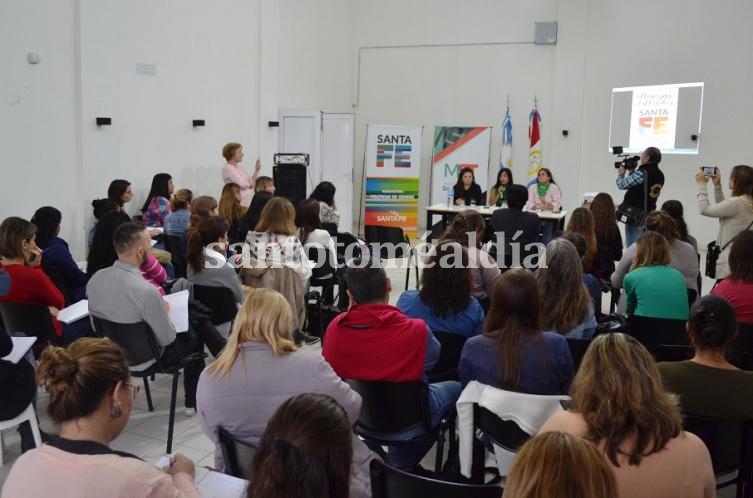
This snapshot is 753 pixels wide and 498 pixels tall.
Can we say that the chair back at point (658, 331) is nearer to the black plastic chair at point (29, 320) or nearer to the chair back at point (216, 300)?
the chair back at point (216, 300)

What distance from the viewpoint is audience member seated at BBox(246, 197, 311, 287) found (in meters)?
4.83

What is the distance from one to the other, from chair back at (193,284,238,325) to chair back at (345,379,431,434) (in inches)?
66.6

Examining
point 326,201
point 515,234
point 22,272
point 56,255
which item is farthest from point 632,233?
point 22,272

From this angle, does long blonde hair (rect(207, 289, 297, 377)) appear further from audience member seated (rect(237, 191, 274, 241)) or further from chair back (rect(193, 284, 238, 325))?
audience member seated (rect(237, 191, 274, 241))

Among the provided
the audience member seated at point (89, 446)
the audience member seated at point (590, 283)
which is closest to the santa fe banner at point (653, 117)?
the audience member seated at point (590, 283)

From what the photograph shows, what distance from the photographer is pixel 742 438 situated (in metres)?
2.40

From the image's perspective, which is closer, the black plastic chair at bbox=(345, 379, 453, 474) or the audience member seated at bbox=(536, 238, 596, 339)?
the black plastic chair at bbox=(345, 379, 453, 474)

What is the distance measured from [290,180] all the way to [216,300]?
550 cm

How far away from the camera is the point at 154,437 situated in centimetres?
379

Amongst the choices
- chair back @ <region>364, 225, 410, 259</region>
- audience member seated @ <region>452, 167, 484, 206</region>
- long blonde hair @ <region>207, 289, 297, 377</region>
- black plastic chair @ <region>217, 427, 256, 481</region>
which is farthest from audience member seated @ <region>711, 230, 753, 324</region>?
audience member seated @ <region>452, 167, 484, 206</region>

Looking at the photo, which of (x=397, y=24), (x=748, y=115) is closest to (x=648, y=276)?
(x=748, y=115)

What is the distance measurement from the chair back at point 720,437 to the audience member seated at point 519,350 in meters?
0.49

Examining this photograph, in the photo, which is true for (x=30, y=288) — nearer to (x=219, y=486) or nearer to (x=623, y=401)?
(x=219, y=486)

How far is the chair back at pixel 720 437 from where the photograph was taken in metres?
2.36
